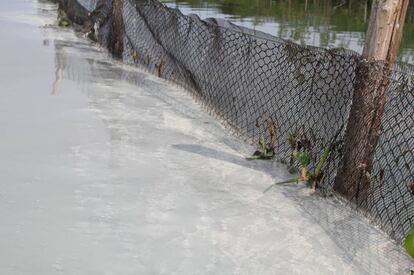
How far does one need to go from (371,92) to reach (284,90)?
1456 mm

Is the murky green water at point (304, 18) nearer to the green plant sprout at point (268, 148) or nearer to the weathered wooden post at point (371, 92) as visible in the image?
the green plant sprout at point (268, 148)

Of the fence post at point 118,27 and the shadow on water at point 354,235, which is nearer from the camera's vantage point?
the shadow on water at point 354,235

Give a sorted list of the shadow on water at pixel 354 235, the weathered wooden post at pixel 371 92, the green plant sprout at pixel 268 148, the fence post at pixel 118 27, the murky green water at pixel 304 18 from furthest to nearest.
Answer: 1. the murky green water at pixel 304 18
2. the fence post at pixel 118 27
3. the green plant sprout at pixel 268 148
4. the weathered wooden post at pixel 371 92
5. the shadow on water at pixel 354 235

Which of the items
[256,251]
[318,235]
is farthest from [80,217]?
[318,235]

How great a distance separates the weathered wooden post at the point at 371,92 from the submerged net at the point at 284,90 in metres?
→ 0.07

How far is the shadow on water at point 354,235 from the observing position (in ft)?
9.11

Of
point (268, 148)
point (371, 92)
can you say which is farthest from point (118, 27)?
point (371, 92)

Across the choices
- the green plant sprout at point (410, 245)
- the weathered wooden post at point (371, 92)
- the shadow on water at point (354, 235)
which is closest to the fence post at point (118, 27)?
the shadow on water at point (354, 235)

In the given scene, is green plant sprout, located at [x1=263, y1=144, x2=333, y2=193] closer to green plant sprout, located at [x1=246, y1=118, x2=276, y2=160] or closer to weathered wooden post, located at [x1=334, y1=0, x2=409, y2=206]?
weathered wooden post, located at [x1=334, y1=0, x2=409, y2=206]

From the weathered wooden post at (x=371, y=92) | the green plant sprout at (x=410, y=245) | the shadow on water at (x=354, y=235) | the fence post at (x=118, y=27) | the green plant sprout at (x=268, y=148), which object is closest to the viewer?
the green plant sprout at (x=410, y=245)

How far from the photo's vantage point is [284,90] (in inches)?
185

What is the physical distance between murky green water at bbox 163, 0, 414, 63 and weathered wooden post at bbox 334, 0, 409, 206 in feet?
24.6

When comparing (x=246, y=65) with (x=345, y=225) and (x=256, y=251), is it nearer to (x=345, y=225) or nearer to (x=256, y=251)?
(x=345, y=225)

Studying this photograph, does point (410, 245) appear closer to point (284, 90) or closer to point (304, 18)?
point (284, 90)
